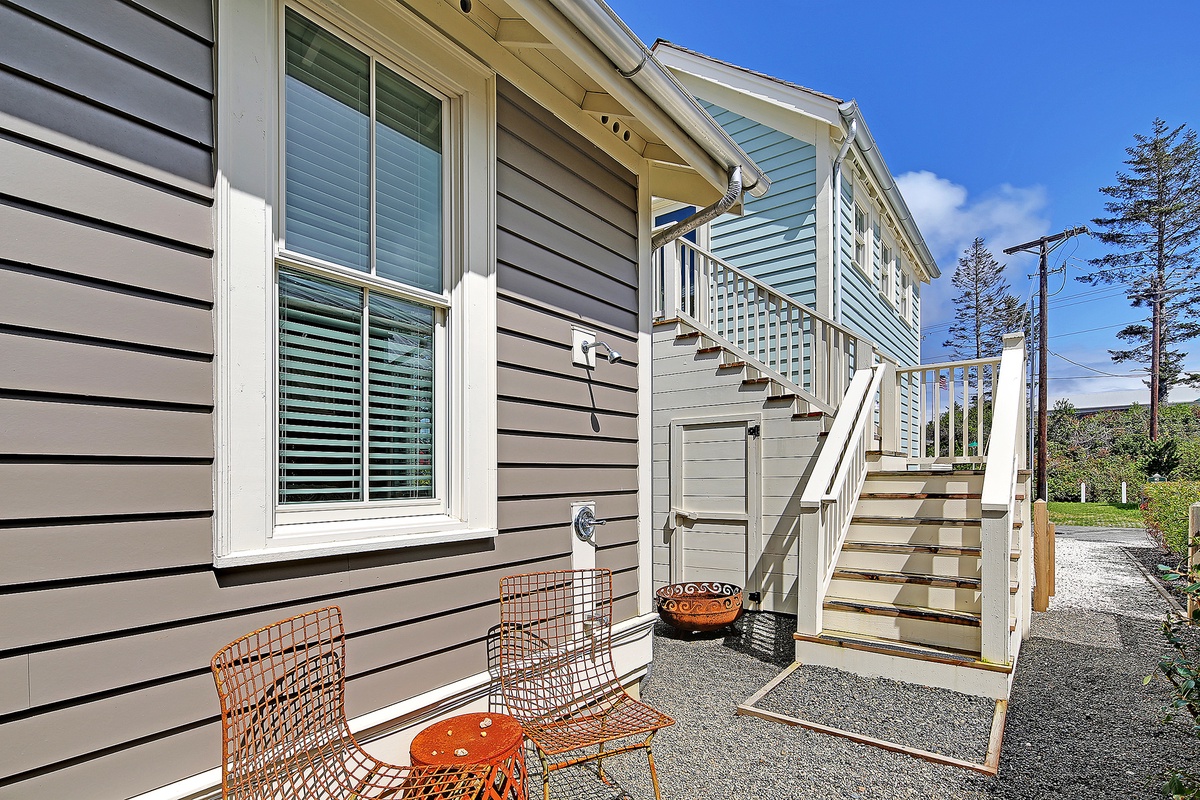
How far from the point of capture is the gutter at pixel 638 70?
2424 millimetres

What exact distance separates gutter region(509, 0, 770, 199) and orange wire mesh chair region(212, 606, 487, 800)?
7.43 feet

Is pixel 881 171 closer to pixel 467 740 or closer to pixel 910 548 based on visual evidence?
pixel 910 548

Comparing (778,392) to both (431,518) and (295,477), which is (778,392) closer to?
(431,518)

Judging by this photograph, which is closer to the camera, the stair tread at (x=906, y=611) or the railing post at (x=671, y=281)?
the stair tread at (x=906, y=611)

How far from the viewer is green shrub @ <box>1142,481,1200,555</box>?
728cm

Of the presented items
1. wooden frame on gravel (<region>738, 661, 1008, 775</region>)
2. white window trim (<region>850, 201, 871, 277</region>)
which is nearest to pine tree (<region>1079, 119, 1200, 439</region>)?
white window trim (<region>850, 201, 871, 277</region>)

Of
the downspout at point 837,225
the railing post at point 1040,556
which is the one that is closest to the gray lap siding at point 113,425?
the railing post at point 1040,556

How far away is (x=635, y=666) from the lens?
352cm

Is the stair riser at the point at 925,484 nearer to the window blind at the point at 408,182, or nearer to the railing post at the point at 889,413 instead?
the railing post at the point at 889,413

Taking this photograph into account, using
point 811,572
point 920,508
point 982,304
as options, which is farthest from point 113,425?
point 982,304

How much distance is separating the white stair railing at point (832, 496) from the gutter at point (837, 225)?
1563mm

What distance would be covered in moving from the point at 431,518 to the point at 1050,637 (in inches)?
202

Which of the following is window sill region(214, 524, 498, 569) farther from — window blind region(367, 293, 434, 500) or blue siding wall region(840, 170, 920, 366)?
blue siding wall region(840, 170, 920, 366)

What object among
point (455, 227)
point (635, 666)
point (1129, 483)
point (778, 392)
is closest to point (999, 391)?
point (778, 392)
